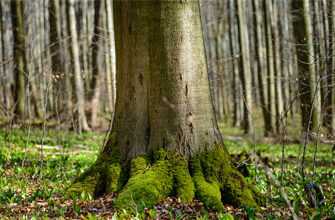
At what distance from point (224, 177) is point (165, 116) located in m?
1.03

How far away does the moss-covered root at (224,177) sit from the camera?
20.3 ft

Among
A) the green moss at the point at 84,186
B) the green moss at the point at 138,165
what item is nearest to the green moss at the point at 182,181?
the green moss at the point at 138,165

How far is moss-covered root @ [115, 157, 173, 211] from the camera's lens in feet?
19.1

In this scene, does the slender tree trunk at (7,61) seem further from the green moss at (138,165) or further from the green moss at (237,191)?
the green moss at (237,191)

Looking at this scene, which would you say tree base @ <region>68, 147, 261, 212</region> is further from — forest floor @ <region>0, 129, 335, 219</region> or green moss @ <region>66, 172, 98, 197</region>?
forest floor @ <region>0, 129, 335, 219</region>

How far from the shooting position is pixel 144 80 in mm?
6582

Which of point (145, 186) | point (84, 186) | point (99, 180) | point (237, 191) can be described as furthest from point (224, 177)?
point (84, 186)

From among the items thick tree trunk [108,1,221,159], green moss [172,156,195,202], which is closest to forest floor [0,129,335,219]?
green moss [172,156,195,202]

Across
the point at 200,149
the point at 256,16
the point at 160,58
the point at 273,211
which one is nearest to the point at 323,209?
the point at 273,211

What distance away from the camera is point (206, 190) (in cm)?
610

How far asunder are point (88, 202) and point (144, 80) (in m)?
1.64

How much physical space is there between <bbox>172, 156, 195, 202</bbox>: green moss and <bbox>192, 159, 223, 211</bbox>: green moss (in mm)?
77

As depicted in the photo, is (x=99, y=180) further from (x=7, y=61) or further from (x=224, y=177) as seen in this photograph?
(x=7, y=61)

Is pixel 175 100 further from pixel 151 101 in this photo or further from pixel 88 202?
pixel 88 202
